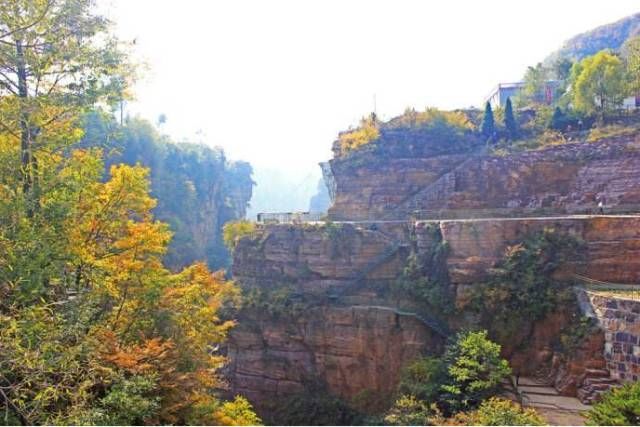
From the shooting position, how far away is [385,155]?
83.1 ft

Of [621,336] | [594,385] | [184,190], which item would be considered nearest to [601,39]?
[184,190]

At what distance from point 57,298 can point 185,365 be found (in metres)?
3.25

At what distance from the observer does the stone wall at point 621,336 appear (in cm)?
1198

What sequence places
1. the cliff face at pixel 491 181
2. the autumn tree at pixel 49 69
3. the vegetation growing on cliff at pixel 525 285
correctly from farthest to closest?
1. the cliff face at pixel 491 181
2. the vegetation growing on cliff at pixel 525 285
3. the autumn tree at pixel 49 69

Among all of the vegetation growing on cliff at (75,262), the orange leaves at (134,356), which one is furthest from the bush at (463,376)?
the orange leaves at (134,356)

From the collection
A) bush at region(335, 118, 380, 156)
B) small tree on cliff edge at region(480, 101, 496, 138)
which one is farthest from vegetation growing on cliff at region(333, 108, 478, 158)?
small tree on cliff edge at region(480, 101, 496, 138)

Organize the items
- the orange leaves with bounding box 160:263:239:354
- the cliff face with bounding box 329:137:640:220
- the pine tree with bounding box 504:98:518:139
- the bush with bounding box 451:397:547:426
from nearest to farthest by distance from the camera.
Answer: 1. the bush with bounding box 451:397:547:426
2. the orange leaves with bounding box 160:263:239:354
3. the cliff face with bounding box 329:137:640:220
4. the pine tree with bounding box 504:98:518:139

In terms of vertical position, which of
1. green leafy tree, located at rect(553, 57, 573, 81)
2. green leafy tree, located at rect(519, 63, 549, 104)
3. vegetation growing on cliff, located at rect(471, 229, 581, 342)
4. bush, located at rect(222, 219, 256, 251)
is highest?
green leafy tree, located at rect(553, 57, 573, 81)

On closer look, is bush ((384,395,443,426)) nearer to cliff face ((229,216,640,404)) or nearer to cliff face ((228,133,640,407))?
cliff face ((228,133,640,407))

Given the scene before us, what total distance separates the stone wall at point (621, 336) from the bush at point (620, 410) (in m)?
3.35

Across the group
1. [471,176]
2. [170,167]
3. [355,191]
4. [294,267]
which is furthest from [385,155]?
[170,167]

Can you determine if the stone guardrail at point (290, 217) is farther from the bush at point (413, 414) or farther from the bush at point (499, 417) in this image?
the bush at point (499, 417)

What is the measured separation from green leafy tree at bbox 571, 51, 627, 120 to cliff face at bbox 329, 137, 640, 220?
5885 mm

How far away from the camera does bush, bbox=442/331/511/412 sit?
11.9 m
